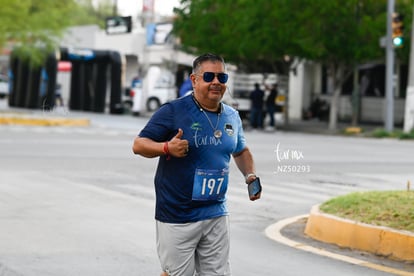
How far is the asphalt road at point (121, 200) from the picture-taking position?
8.23 metres

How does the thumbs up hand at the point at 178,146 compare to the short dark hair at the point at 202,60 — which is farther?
the short dark hair at the point at 202,60

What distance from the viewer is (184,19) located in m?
39.0

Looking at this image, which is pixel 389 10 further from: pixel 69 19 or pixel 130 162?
pixel 130 162

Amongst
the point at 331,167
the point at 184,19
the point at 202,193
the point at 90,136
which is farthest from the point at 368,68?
the point at 202,193

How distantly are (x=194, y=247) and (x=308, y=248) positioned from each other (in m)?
3.95

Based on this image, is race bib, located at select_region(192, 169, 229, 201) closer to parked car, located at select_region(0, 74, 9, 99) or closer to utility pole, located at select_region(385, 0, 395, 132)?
utility pole, located at select_region(385, 0, 395, 132)

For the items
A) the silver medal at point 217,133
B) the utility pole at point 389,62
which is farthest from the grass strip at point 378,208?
the utility pole at point 389,62

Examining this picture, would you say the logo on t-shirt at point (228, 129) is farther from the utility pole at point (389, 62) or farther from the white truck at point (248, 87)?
the white truck at point (248, 87)

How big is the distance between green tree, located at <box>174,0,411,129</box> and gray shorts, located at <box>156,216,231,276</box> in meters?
26.8

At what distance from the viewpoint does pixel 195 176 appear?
213 inches

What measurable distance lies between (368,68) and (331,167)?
24360 mm

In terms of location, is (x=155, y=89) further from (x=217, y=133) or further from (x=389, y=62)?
(x=217, y=133)

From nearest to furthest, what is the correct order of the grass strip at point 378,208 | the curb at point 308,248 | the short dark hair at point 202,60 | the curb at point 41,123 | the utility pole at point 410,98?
1. the short dark hair at point 202,60
2. the curb at point 308,248
3. the grass strip at point 378,208
4. the utility pole at point 410,98
5. the curb at point 41,123

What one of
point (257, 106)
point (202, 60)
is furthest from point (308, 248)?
point (257, 106)
